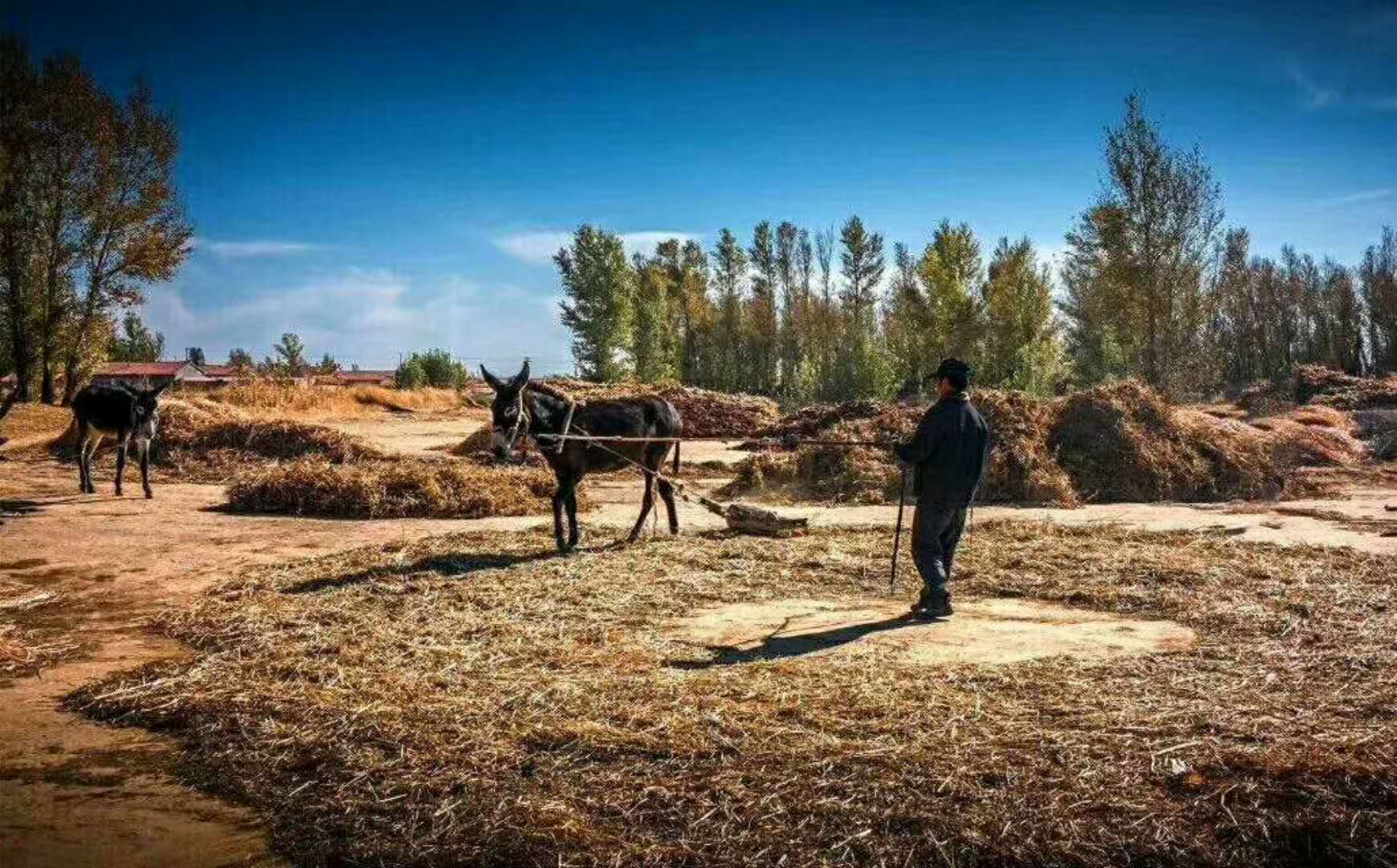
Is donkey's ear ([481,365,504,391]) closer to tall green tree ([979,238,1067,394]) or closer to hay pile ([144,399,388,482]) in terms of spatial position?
hay pile ([144,399,388,482])

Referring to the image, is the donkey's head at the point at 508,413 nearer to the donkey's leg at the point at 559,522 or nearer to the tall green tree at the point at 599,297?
the donkey's leg at the point at 559,522

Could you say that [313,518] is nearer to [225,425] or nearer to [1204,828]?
[225,425]

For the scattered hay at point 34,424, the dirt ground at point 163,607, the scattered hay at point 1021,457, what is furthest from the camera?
the scattered hay at point 34,424

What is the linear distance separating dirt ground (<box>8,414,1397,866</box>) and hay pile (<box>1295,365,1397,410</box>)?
21.1 metres

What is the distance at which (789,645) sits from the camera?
20.1 ft

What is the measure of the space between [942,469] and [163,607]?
6.91 metres

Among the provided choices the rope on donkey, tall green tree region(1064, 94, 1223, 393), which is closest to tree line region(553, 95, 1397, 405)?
tall green tree region(1064, 94, 1223, 393)

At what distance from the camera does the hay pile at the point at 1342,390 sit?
31594 mm

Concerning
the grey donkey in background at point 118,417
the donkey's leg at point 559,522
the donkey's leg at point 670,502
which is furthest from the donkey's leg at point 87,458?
the donkey's leg at point 670,502

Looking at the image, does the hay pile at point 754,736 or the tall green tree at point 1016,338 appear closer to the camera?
the hay pile at point 754,736

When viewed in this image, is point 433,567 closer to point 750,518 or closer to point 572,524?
point 572,524

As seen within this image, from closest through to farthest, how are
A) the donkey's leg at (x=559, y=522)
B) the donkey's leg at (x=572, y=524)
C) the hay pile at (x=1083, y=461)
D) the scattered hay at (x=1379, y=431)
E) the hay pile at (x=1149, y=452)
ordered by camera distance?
the donkey's leg at (x=559, y=522) → the donkey's leg at (x=572, y=524) → the hay pile at (x=1083, y=461) → the hay pile at (x=1149, y=452) → the scattered hay at (x=1379, y=431)

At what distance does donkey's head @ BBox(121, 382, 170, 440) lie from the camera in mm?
14250

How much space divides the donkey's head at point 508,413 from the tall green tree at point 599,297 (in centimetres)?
3897
